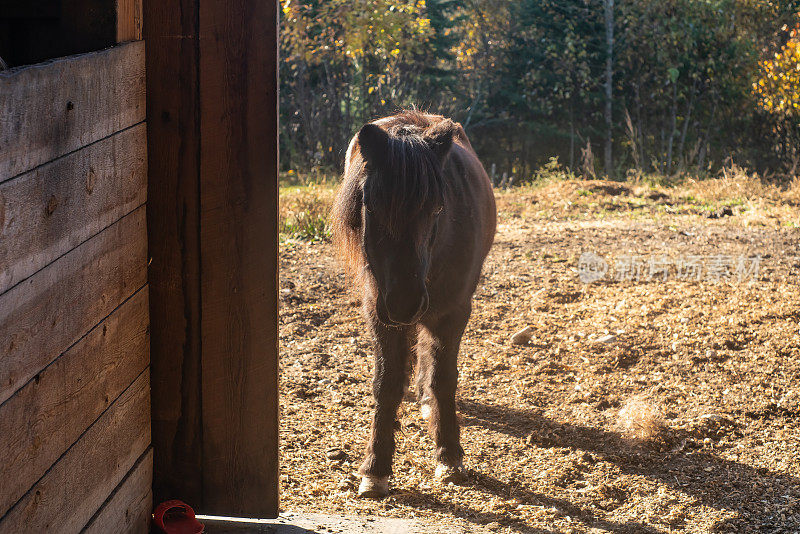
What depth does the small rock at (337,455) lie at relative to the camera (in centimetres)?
365

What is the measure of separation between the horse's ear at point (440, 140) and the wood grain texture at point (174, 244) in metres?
1.16

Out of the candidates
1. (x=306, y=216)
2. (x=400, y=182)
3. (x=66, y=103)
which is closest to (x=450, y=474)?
(x=400, y=182)

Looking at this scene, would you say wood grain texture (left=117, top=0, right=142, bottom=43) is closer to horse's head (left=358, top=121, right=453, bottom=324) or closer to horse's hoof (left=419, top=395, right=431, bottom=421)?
horse's head (left=358, top=121, right=453, bottom=324)

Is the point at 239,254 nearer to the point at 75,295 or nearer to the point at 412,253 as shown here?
the point at 75,295

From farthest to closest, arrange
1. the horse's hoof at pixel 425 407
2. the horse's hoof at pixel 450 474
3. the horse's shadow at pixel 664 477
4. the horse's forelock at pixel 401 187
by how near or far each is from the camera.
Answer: the horse's hoof at pixel 425 407
the horse's hoof at pixel 450 474
the horse's shadow at pixel 664 477
the horse's forelock at pixel 401 187

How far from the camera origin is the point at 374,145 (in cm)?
292

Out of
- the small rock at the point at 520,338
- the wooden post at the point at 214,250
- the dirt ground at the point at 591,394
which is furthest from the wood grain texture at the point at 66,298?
the small rock at the point at 520,338

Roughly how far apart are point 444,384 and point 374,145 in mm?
1332

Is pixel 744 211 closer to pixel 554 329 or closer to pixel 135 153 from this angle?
pixel 554 329

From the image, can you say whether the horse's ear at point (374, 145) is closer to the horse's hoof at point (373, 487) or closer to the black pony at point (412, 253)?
the black pony at point (412, 253)

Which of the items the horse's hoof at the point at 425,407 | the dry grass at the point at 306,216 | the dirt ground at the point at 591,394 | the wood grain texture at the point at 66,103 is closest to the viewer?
the wood grain texture at the point at 66,103

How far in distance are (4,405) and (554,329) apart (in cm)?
452

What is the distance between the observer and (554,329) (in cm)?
546

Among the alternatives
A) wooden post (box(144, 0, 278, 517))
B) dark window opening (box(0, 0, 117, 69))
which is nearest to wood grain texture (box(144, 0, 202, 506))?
wooden post (box(144, 0, 278, 517))
